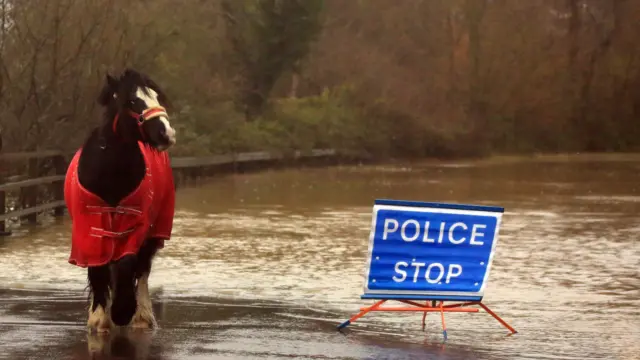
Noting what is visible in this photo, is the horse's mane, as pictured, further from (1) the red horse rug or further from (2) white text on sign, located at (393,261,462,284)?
(2) white text on sign, located at (393,261,462,284)

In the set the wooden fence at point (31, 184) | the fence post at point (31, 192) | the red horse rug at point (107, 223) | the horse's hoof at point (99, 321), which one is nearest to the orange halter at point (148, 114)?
the red horse rug at point (107, 223)

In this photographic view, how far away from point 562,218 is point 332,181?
13.1 m

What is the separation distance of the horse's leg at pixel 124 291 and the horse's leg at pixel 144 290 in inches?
22.8

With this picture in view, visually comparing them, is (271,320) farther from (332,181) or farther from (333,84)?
(333,84)

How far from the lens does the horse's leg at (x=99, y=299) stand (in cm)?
930

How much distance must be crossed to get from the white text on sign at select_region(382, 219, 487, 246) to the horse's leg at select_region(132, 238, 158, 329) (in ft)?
6.34

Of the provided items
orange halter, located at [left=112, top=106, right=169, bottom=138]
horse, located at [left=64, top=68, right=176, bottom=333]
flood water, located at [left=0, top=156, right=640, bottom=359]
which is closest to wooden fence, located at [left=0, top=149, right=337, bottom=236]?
flood water, located at [left=0, top=156, right=640, bottom=359]

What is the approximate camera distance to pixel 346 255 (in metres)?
15.6

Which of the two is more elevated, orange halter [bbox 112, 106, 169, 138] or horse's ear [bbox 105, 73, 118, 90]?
horse's ear [bbox 105, 73, 118, 90]

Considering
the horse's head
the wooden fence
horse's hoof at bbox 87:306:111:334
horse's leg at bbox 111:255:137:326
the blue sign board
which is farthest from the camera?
the wooden fence

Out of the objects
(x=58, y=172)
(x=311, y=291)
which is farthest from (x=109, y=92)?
(x=58, y=172)

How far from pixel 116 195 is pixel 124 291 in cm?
72

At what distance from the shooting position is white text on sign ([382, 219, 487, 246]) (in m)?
9.56

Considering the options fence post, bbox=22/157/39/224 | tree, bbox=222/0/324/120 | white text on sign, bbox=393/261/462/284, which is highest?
tree, bbox=222/0/324/120
